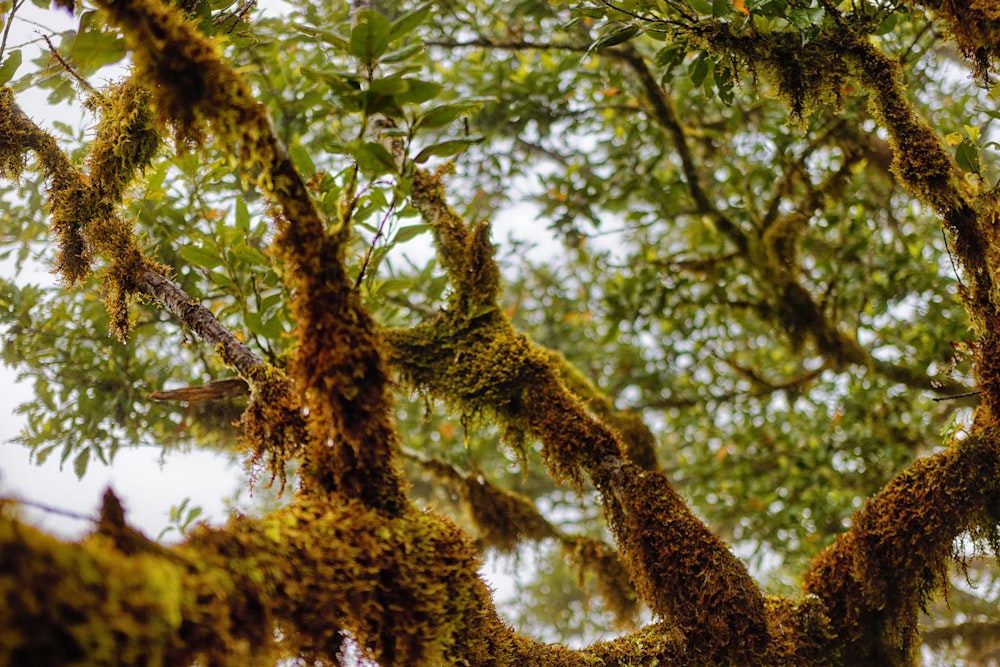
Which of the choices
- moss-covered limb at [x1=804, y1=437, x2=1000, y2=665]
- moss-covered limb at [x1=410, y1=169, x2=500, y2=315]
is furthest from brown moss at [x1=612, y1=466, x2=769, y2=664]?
moss-covered limb at [x1=410, y1=169, x2=500, y2=315]

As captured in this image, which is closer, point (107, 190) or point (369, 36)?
point (369, 36)

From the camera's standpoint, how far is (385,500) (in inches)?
45.4

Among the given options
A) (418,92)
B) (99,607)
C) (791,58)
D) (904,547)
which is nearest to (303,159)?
(418,92)

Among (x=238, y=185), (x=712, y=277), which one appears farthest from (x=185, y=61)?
(x=712, y=277)

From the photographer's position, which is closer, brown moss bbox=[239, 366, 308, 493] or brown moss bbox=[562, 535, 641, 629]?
brown moss bbox=[239, 366, 308, 493]

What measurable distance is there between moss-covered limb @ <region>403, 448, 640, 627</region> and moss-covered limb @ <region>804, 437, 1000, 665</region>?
1190 millimetres

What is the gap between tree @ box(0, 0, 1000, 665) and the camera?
103 cm

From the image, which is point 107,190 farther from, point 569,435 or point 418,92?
point 569,435

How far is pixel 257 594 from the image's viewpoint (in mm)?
884

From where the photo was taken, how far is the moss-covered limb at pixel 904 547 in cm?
158

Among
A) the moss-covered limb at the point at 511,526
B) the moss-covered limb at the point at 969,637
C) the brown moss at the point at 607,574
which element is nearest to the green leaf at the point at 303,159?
the moss-covered limb at the point at 511,526

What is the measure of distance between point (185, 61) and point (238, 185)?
6.03ft

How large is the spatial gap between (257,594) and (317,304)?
0.51 metres

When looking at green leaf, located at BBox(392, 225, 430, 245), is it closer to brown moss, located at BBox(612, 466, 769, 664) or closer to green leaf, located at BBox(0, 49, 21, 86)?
brown moss, located at BBox(612, 466, 769, 664)
